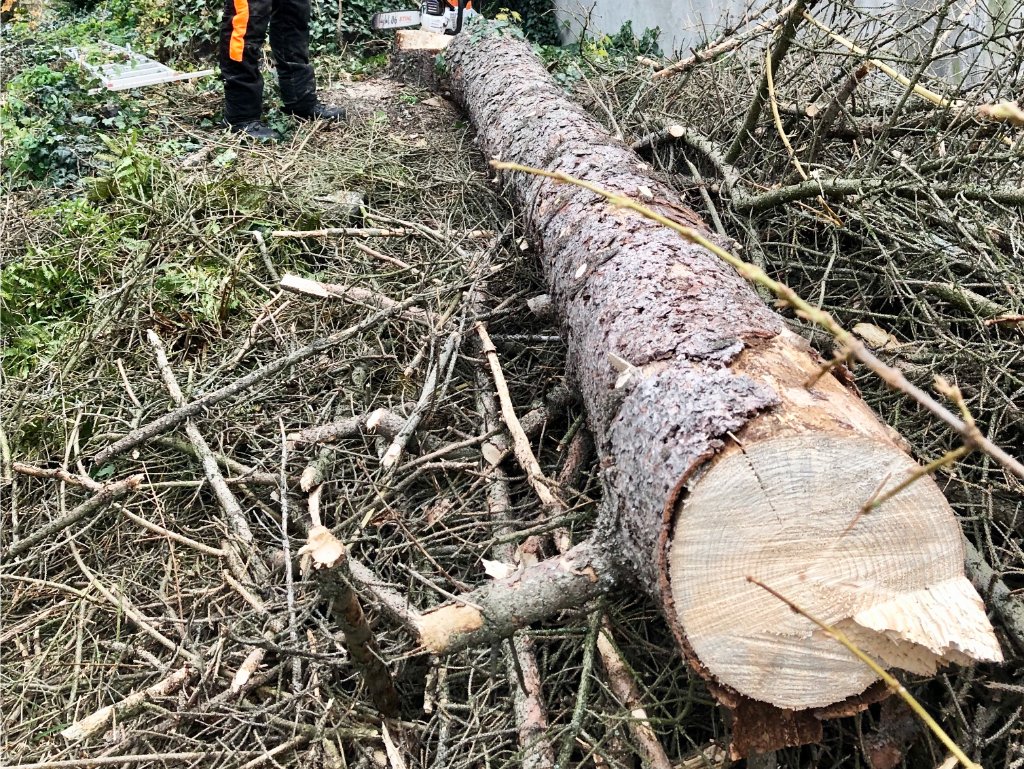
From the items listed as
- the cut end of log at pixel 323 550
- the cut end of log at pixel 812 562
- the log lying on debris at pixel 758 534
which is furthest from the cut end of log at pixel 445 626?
the cut end of log at pixel 812 562

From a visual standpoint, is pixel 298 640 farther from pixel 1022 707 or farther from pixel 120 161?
pixel 120 161

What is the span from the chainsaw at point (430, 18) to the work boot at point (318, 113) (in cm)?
133

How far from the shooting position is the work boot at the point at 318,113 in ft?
16.1

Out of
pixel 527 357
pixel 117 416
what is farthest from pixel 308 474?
pixel 527 357

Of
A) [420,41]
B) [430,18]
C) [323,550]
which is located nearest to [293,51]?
[420,41]

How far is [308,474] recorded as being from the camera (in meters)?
2.34

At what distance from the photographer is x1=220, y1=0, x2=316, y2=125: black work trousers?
437cm

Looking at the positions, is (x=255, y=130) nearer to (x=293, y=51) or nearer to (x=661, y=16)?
(x=293, y=51)

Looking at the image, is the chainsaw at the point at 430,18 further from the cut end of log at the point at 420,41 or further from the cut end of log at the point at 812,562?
the cut end of log at the point at 812,562

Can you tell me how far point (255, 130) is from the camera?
4578mm

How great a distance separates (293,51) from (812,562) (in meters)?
4.76

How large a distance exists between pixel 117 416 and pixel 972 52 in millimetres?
4661

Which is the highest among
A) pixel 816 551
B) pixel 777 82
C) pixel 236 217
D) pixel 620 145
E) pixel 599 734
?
pixel 777 82

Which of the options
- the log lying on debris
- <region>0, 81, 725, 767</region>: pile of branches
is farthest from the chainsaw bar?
the log lying on debris
